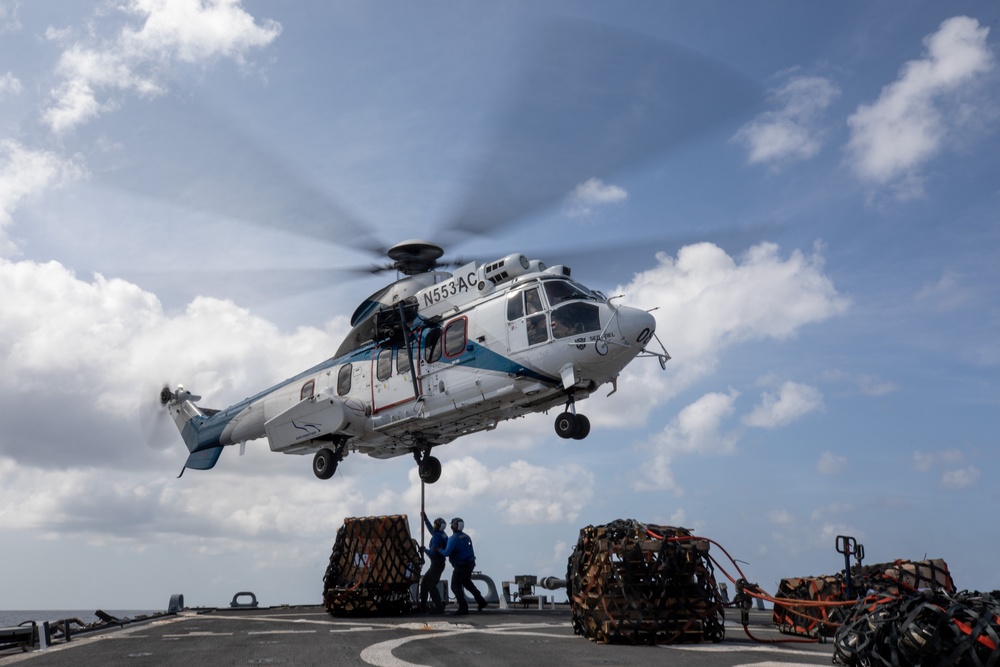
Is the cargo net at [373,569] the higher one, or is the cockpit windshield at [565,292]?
the cockpit windshield at [565,292]

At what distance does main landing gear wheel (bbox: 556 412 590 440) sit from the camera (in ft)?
68.2

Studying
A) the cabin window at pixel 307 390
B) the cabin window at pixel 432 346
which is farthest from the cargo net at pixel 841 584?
the cabin window at pixel 307 390

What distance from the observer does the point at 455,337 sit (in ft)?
72.2

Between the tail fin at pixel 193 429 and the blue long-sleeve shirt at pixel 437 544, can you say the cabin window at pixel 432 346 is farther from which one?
the tail fin at pixel 193 429

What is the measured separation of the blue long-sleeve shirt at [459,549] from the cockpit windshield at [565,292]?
6162 mm

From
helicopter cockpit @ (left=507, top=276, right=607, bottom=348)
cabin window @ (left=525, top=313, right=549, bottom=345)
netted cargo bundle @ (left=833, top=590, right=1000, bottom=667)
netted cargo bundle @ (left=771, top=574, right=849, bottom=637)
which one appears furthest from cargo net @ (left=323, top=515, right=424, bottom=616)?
netted cargo bundle @ (left=833, top=590, right=1000, bottom=667)

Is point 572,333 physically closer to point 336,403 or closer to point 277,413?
point 336,403

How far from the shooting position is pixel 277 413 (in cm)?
2678

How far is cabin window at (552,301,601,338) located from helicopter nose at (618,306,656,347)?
1.92 feet

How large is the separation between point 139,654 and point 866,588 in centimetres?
941

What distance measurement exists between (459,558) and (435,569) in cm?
61

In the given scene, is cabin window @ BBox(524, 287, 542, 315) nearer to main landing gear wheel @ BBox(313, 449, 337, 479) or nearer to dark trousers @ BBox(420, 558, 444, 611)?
dark trousers @ BBox(420, 558, 444, 611)

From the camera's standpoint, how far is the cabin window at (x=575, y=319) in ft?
64.7

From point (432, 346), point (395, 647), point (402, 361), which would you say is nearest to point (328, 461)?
point (402, 361)
